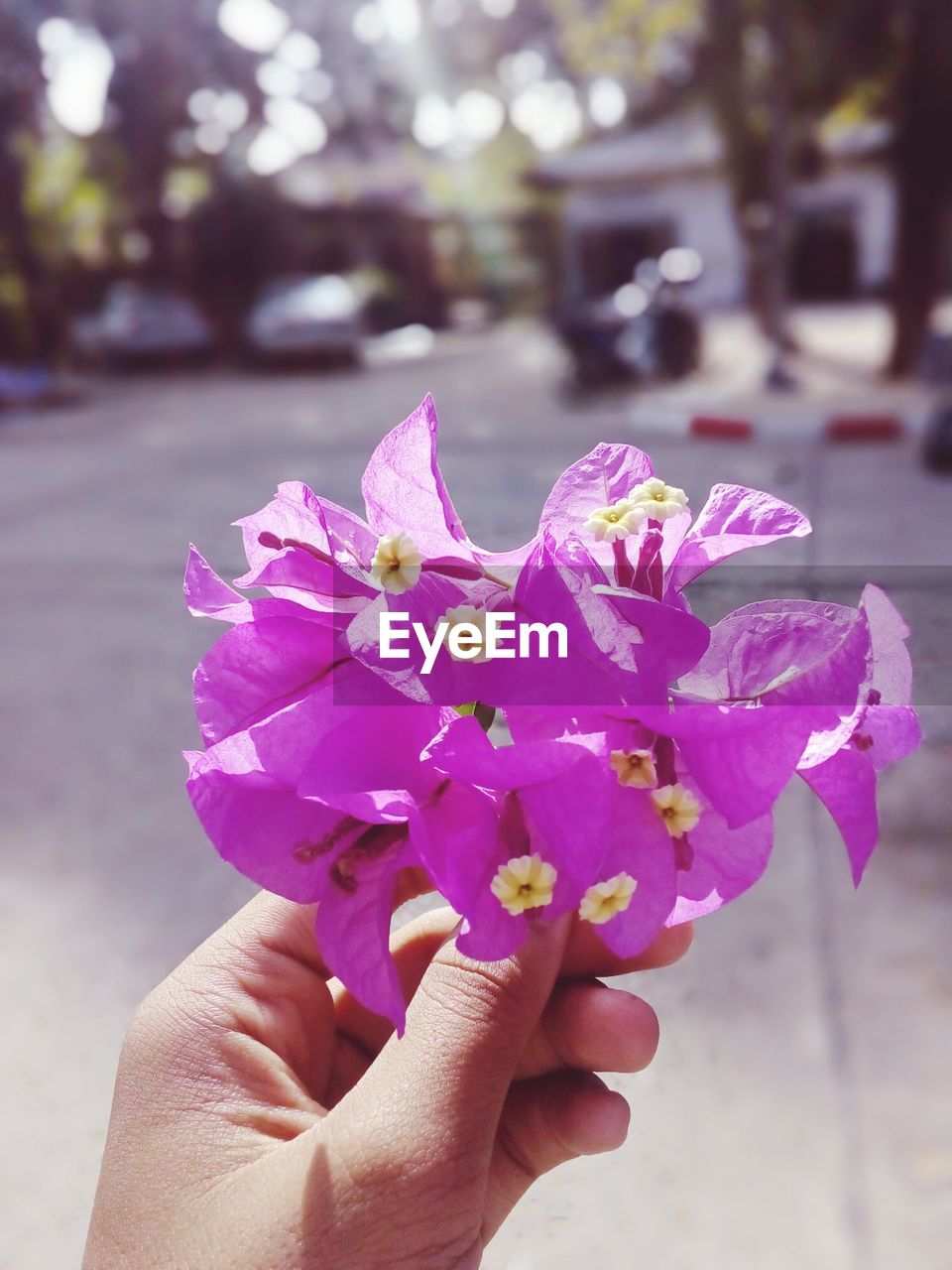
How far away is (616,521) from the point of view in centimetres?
70

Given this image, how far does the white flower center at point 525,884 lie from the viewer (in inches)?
25.2

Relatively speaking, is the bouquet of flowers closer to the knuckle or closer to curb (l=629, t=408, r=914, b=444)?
the knuckle

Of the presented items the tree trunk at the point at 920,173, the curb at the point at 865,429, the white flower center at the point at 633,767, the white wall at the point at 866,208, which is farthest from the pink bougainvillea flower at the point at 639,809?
the white wall at the point at 866,208

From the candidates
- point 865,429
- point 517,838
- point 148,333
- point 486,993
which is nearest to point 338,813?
point 517,838

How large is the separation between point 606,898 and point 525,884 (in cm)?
5

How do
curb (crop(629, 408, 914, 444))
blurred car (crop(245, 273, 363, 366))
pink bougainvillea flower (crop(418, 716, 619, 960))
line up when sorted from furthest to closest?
blurred car (crop(245, 273, 363, 366)) < curb (crop(629, 408, 914, 444)) < pink bougainvillea flower (crop(418, 716, 619, 960))

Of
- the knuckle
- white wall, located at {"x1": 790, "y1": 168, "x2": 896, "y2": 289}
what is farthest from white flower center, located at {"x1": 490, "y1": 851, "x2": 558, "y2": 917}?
white wall, located at {"x1": 790, "y1": 168, "x2": 896, "y2": 289}

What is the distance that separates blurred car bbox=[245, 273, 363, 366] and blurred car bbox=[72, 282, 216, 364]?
2.90ft

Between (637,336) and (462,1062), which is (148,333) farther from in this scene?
(462,1062)

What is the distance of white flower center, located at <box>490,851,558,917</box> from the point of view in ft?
2.10

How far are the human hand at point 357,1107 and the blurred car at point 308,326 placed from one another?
Answer: 45.2ft

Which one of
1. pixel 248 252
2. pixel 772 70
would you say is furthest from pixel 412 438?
pixel 248 252

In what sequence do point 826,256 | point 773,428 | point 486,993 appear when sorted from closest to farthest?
point 486,993 < point 773,428 < point 826,256

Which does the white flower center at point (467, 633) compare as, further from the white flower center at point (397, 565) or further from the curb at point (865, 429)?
the curb at point (865, 429)
